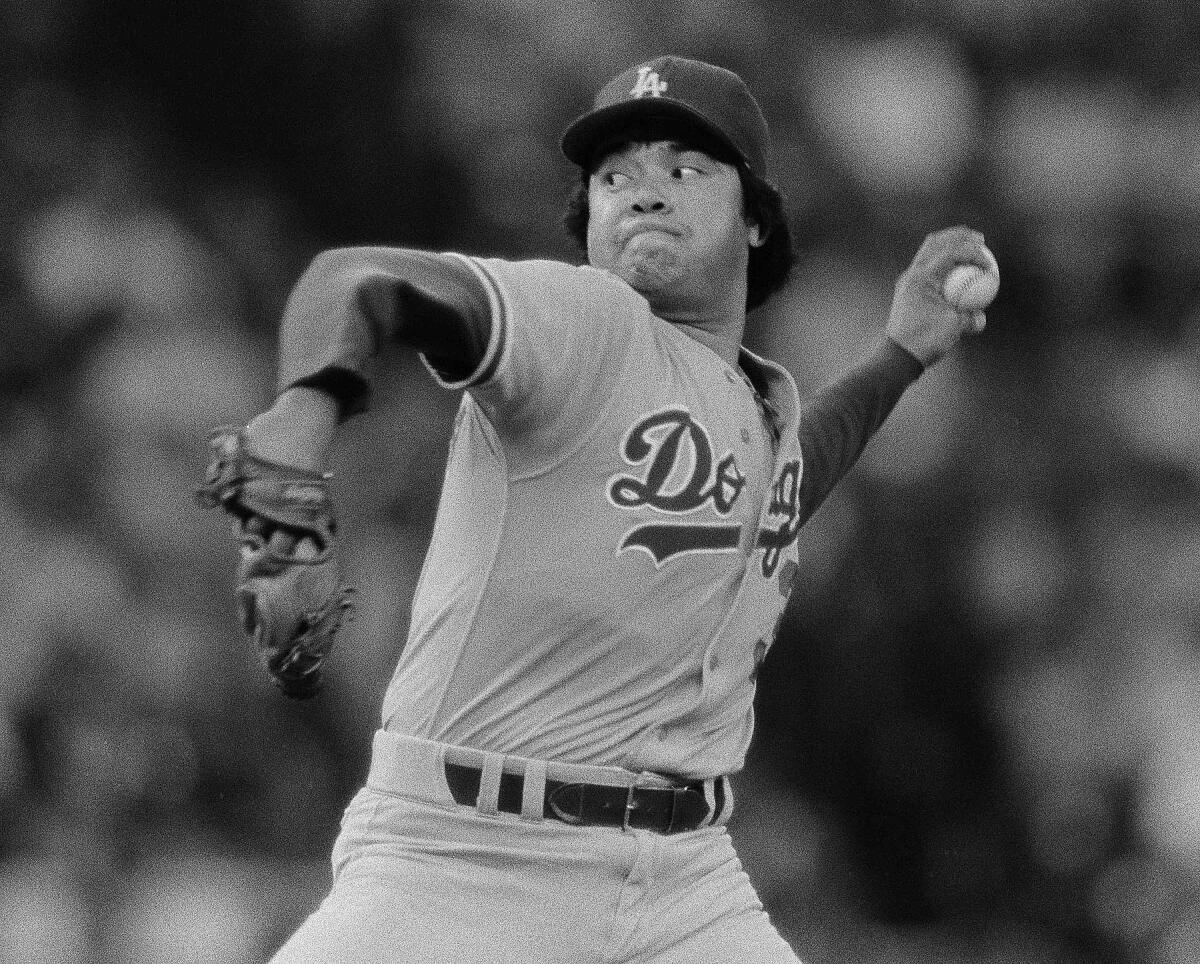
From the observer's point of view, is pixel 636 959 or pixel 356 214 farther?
pixel 356 214

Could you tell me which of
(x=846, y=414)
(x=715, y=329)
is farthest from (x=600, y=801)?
(x=846, y=414)

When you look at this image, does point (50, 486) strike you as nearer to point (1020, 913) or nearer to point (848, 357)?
point (848, 357)

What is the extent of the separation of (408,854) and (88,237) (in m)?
3.61

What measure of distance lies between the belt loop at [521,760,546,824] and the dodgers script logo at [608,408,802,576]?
27cm

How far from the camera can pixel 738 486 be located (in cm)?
255

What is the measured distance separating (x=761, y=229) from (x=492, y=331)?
3.08ft

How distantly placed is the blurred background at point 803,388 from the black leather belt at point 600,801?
2.88m

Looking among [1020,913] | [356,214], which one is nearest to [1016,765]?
[1020,913]

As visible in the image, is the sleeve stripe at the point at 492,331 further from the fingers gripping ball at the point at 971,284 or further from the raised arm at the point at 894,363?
the fingers gripping ball at the point at 971,284

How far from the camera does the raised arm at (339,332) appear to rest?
1.80 meters

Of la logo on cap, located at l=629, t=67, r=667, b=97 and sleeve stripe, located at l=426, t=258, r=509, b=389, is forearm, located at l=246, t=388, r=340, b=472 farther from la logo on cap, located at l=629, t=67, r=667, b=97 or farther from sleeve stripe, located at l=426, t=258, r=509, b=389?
la logo on cap, located at l=629, t=67, r=667, b=97

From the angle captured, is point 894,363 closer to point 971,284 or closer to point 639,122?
point 971,284

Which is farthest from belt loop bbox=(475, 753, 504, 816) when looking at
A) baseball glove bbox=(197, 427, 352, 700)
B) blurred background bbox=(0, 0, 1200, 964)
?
blurred background bbox=(0, 0, 1200, 964)

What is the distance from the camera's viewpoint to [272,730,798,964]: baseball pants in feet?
7.55
